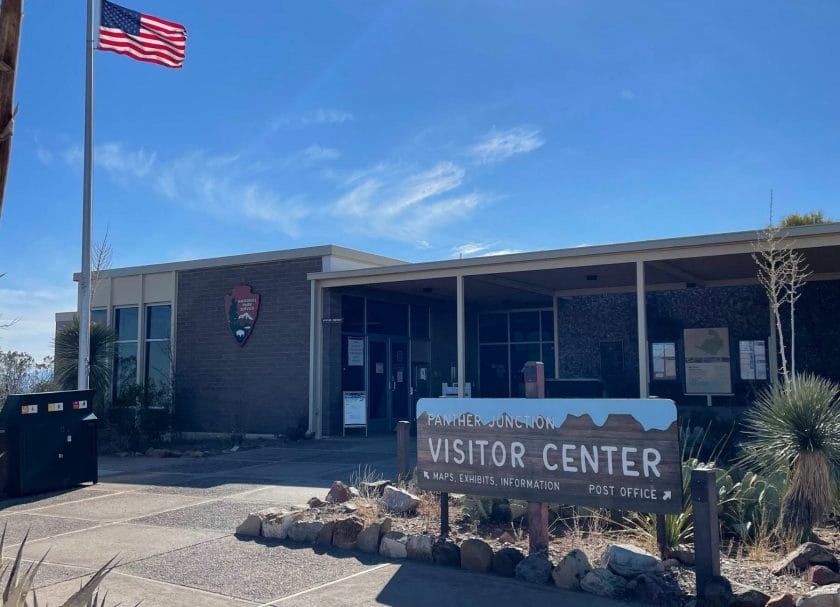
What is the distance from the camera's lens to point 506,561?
22.3ft

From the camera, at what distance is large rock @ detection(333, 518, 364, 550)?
785 centimetres

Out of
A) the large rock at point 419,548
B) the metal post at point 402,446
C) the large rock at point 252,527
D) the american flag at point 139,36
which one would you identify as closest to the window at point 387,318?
the american flag at point 139,36

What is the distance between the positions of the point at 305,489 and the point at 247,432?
9.23 m

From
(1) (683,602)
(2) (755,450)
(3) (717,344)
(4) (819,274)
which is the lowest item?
(1) (683,602)

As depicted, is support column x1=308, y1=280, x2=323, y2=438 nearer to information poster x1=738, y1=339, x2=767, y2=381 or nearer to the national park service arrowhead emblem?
the national park service arrowhead emblem

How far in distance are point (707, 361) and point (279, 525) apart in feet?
52.3

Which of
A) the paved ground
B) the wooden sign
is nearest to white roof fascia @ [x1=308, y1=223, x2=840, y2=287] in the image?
the paved ground

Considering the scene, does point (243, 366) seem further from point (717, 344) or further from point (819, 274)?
point (819, 274)

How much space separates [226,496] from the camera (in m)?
11.0

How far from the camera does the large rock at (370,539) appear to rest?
7.68m

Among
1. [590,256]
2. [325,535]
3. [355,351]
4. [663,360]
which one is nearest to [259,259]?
[355,351]

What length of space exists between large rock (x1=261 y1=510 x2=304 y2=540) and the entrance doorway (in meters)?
12.7

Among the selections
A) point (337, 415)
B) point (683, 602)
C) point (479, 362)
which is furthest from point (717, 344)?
point (683, 602)

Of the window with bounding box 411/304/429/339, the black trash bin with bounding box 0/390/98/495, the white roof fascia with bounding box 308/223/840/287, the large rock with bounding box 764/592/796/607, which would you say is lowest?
the large rock with bounding box 764/592/796/607
